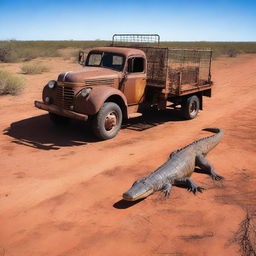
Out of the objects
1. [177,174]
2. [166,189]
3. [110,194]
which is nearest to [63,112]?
[110,194]

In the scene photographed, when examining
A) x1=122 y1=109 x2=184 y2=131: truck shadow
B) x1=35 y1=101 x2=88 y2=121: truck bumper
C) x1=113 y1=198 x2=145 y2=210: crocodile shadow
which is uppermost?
x1=35 y1=101 x2=88 y2=121: truck bumper

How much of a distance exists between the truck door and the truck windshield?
26 cm

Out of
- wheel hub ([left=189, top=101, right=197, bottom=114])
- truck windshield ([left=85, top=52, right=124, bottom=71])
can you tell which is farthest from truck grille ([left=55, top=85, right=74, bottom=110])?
wheel hub ([left=189, top=101, right=197, bottom=114])

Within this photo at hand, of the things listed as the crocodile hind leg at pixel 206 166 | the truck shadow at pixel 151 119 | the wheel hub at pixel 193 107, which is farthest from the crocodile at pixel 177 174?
the wheel hub at pixel 193 107

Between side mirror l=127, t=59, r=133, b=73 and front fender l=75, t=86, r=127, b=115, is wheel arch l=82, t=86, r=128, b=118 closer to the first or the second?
front fender l=75, t=86, r=127, b=115

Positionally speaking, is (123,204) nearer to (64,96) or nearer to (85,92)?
(85,92)

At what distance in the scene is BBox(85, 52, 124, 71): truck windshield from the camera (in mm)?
8008

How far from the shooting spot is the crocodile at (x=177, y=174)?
452cm

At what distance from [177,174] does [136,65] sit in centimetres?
401

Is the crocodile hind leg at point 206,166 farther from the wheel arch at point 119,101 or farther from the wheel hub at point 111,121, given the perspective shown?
the wheel arch at point 119,101

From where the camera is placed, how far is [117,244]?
359cm

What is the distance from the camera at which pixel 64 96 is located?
7.26 m

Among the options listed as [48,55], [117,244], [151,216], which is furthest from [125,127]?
[48,55]

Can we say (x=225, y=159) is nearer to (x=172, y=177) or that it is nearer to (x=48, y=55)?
(x=172, y=177)
